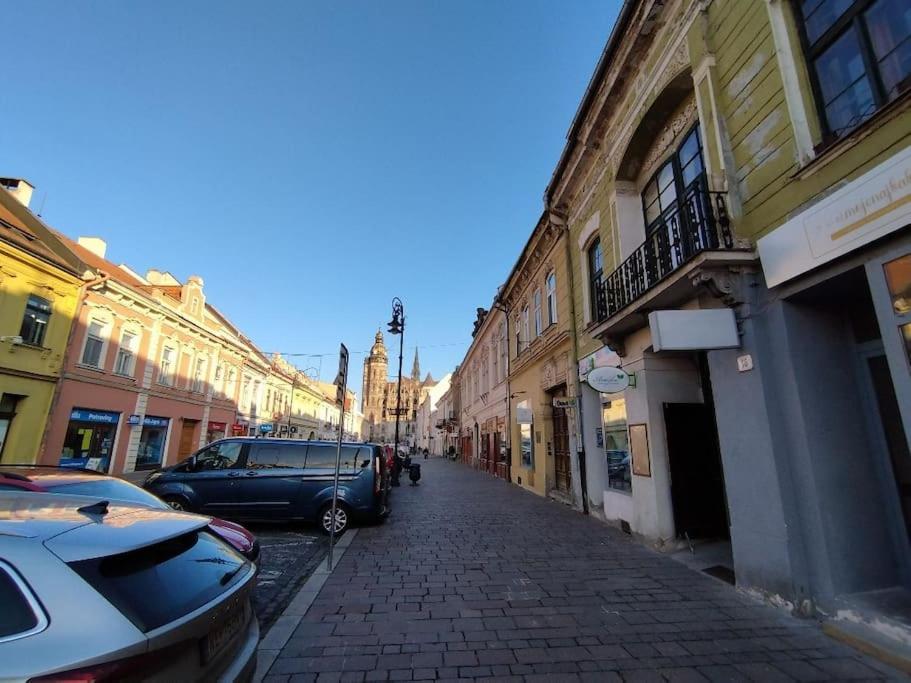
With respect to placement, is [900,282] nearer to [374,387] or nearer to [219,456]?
[219,456]

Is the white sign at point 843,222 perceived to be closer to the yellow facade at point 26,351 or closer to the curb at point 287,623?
the curb at point 287,623

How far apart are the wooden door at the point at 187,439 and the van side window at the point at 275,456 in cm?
1816

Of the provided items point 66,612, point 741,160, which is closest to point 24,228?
point 66,612

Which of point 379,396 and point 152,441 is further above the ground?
point 379,396

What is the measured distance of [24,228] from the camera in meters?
16.2

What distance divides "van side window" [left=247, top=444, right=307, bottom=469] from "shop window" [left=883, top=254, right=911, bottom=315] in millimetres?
9072

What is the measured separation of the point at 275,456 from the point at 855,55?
10.3m

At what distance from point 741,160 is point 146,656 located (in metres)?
7.16

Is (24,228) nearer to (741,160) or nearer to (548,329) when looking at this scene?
(548,329)

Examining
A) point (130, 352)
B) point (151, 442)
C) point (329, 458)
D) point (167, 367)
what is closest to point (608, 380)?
point (329, 458)

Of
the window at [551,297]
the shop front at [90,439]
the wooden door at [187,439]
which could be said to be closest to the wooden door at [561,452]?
the window at [551,297]

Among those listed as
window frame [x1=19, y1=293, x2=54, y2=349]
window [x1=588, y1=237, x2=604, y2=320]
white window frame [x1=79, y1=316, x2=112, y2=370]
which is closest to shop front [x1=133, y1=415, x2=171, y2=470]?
white window frame [x1=79, y1=316, x2=112, y2=370]

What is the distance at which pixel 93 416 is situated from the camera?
17.8 meters

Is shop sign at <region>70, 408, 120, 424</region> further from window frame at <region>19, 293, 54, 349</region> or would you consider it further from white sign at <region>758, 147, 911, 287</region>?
white sign at <region>758, 147, 911, 287</region>
